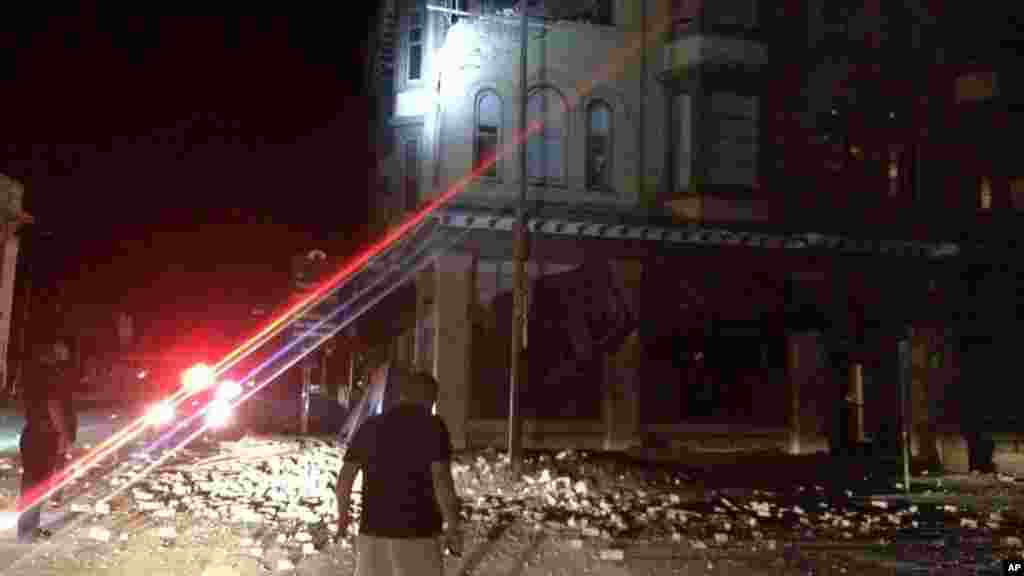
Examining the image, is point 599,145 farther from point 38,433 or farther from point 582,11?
point 38,433

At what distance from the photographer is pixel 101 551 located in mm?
9867

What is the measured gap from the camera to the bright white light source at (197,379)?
23.4 meters

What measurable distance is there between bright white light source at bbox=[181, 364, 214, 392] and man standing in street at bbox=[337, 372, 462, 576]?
1886 centimetres

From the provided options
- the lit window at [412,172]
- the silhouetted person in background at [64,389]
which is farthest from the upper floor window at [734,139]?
the silhouetted person in background at [64,389]

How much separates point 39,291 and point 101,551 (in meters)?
49.0

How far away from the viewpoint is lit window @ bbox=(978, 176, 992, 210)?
934 inches

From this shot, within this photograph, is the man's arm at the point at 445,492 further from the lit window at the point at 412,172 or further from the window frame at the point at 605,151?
the lit window at the point at 412,172

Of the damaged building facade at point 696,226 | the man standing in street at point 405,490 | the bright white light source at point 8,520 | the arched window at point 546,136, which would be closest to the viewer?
the man standing in street at point 405,490

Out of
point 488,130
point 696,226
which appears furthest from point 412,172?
point 696,226

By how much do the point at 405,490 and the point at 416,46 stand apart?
20.1 metres

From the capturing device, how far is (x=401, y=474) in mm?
5418

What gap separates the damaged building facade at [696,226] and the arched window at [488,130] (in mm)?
43

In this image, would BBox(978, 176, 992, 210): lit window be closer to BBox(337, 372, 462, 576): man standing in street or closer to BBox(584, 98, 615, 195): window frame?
BBox(584, 98, 615, 195): window frame

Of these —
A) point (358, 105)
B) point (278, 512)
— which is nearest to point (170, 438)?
point (278, 512)
